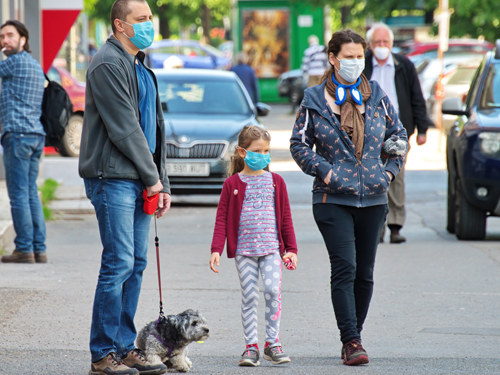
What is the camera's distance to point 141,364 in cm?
461

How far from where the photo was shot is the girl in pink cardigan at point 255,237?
4.88m

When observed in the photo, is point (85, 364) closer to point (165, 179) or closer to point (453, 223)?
point (165, 179)

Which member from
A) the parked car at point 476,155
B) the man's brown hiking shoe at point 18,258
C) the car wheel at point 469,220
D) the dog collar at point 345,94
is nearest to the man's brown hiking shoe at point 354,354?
the dog collar at point 345,94

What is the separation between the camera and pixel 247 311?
16.1 ft

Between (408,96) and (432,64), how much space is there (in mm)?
16686

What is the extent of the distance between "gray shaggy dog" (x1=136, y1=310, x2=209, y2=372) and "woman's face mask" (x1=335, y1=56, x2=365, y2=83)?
1.50m

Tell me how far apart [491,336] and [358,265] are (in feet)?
3.75

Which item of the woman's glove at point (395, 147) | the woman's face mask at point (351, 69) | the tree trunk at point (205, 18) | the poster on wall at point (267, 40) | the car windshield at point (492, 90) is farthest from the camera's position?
the tree trunk at point (205, 18)

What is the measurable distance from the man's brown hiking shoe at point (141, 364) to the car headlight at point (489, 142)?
16.8 feet

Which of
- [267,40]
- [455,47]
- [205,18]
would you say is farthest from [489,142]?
[205,18]

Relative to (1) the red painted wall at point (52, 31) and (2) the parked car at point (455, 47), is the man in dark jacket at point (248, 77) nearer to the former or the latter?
(1) the red painted wall at point (52, 31)

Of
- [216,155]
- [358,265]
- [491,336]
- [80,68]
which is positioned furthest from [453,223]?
[80,68]

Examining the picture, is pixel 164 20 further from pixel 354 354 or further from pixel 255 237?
pixel 354 354

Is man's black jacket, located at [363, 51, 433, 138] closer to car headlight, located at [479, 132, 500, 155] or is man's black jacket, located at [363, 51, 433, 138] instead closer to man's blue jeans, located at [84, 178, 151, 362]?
car headlight, located at [479, 132, 500, 155]
